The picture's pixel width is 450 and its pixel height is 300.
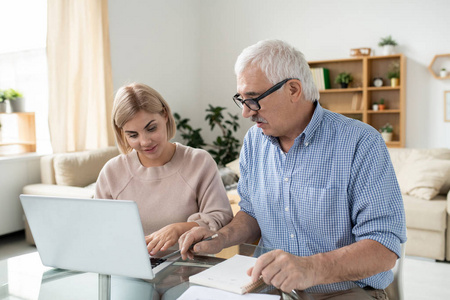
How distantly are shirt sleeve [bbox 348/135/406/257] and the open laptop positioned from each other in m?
0.64

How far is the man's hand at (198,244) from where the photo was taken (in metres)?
1.29

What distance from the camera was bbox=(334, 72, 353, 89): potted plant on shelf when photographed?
5176 mm

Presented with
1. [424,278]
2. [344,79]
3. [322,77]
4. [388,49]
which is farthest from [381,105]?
[424,278]

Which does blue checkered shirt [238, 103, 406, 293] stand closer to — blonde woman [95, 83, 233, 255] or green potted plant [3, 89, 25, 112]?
blonde woman [95, 83, 233, 255]

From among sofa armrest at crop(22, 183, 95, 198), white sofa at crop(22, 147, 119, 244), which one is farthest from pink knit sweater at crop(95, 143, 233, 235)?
white sofa at crop(22, 147, 119, 244)

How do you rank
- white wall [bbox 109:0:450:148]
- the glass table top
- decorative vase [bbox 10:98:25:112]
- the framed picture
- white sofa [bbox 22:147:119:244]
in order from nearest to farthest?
1. the glass table top
2. white sofa [bbox 22:147:119:244]
3. decorative vase [bbox 10:98:25:112]
4. the framed picture
5. white wall [bbox 109:0:450:148]

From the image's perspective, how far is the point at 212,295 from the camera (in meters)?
1.04

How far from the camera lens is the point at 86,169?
4070 millimetres

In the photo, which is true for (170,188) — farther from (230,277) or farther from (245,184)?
(230,277)

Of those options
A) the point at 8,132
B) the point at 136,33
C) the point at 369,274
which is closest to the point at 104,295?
the point at 369,274

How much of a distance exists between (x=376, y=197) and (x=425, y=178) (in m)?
2.61

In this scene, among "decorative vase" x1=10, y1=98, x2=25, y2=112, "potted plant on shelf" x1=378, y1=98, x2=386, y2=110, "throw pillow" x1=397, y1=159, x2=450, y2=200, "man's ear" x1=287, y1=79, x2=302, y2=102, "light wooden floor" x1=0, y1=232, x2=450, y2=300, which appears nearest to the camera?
"man's ear" x1=287, y1=79, x2=302, y2=102

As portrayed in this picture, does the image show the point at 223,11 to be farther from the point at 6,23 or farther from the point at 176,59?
the point at 6,23

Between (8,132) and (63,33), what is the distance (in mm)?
1138
